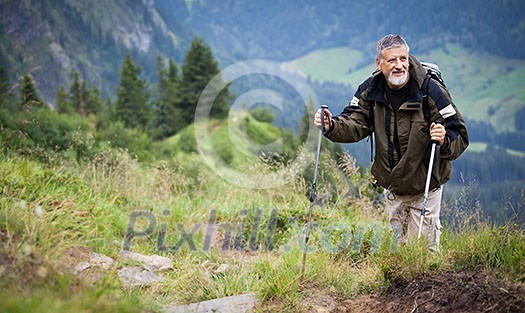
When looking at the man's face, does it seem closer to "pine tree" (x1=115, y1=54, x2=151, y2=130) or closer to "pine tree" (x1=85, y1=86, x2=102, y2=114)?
"pine tree" (x1=115, y1=54, x2=151, y2=130)

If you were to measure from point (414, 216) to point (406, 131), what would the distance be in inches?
39.3

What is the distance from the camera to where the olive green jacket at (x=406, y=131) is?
16.4 ft

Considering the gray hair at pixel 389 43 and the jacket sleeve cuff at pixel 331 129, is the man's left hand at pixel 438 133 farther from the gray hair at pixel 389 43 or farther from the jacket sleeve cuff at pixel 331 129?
the jacket sleeve cuff at pixel 331 129

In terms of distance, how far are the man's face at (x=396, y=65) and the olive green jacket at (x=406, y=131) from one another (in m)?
0.10

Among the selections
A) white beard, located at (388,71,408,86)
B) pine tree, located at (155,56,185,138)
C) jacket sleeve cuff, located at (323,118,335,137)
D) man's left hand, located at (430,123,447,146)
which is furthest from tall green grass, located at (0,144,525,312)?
pine tree, located at (155,56,185,138)

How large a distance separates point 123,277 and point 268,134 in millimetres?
53874

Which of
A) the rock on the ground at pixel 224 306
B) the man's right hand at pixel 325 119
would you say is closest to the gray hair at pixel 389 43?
the man's right hand at pixel 325 119

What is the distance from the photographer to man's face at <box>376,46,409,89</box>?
5.08 m

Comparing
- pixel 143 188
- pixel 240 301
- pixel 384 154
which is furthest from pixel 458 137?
pixel 143 188

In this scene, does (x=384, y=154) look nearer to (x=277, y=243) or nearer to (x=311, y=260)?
(x=311, y=260)

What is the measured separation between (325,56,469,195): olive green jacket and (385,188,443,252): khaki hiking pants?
Result: 0.45 feet

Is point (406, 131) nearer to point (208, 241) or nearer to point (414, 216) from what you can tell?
point (414, 216)

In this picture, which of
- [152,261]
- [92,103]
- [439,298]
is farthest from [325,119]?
[92,103]

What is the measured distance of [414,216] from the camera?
5559 mm
